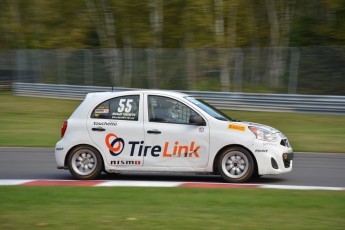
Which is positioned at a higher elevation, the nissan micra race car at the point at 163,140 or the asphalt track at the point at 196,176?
the nissan micra race car at the point at 163,140

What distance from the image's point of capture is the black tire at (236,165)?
37.6ft

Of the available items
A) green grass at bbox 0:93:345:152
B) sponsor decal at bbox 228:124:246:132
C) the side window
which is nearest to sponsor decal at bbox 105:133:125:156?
the side window

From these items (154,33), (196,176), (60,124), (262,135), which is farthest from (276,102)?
(262,135)

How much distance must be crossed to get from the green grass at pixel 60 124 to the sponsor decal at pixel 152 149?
20.9ft

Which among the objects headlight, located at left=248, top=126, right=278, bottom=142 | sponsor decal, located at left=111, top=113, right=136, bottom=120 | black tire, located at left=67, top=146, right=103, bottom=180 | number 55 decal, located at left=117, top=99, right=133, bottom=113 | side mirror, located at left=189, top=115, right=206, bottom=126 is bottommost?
black tire, located at left=67, top=146, right=103, bottom=180

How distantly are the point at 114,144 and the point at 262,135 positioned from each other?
94.6 inches

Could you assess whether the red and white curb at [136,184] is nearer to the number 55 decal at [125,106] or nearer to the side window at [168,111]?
the side window at [168,111]

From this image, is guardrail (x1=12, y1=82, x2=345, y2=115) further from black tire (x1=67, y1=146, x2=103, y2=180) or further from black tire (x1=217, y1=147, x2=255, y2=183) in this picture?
black tire (x1=67, y1=146, x2=103, y2=180)

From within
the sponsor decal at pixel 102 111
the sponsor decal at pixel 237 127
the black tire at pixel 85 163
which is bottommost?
the black tire at pixel 85 163

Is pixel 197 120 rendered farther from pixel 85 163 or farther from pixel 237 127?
pixel 85 163

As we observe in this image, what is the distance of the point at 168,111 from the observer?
1181 cm

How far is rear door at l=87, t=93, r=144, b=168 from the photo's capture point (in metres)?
11.8

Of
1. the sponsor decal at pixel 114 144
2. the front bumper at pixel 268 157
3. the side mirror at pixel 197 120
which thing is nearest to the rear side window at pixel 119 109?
the sponsor decal at pixel 114 144

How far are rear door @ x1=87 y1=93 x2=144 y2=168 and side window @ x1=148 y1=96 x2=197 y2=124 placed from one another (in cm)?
20
